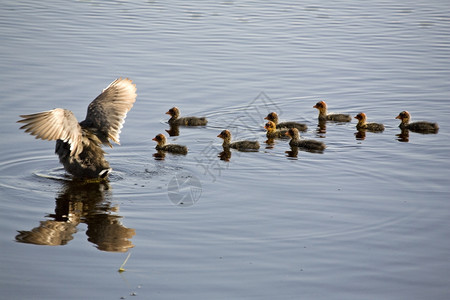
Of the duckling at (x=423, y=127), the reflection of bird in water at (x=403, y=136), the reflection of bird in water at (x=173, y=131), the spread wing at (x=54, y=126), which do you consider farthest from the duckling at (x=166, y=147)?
the duckling at (x=423, y=127)

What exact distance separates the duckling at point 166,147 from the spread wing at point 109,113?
111cm

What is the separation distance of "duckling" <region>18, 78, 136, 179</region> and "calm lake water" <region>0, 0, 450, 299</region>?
31cm

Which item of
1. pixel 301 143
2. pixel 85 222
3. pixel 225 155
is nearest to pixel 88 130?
pixel 85 222

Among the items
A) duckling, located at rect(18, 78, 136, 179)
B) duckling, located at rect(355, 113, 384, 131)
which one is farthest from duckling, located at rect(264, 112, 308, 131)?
duckling, located at rect(18, 78, 136, 179)

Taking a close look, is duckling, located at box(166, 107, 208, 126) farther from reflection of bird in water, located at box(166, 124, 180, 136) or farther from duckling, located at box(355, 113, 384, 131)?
duckling, located at box(355, 113, 384, 131)

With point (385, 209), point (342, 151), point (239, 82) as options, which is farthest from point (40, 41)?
point (385, 209)

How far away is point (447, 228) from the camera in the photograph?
7973 mm

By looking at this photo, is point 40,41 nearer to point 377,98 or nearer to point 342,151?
point 377,98

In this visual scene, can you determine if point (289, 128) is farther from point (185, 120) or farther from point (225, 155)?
point (225, 155)

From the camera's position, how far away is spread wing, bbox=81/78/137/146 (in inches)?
383

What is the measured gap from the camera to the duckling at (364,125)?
12.5 meters

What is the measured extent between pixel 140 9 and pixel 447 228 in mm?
18035

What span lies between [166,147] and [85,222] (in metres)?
3.26

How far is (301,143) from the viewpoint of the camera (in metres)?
11.5
